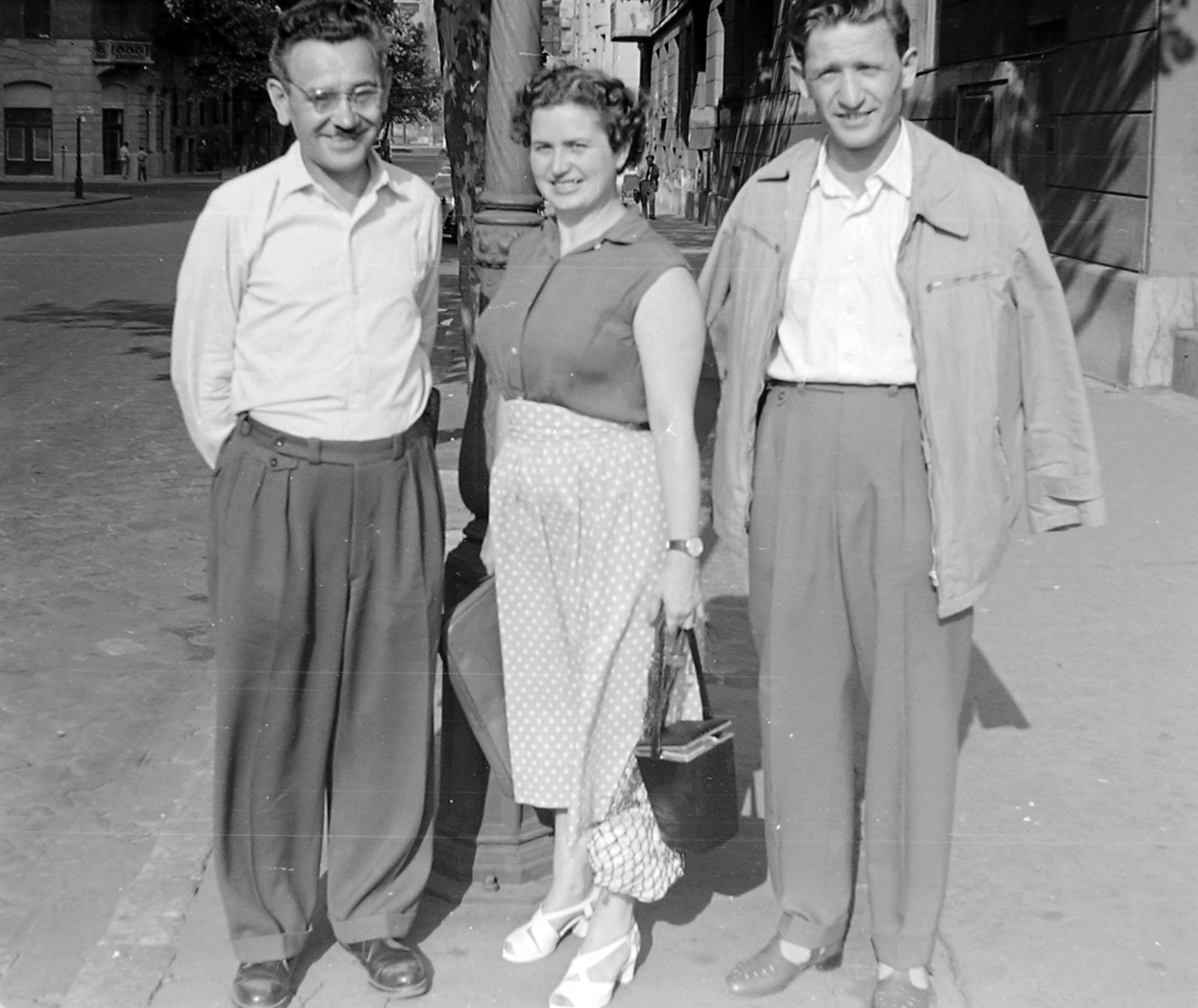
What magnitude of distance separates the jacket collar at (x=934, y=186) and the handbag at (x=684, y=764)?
0.94m

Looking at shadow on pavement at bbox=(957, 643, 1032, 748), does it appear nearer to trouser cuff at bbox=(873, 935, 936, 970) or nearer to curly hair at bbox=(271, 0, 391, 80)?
trouser cuff at bbox=(873, 935, 936, 970)

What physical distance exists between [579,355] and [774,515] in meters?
0.55

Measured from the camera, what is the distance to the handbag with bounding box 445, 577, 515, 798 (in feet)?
11.8

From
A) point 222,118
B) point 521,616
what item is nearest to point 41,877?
point 521,616

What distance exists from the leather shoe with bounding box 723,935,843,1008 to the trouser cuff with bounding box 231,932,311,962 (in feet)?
3.15

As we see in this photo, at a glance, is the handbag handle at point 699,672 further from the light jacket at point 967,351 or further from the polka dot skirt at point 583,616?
the light jacket at point 967,351

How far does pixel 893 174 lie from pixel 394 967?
1.97m

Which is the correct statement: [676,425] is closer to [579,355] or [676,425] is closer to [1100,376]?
[579,355]

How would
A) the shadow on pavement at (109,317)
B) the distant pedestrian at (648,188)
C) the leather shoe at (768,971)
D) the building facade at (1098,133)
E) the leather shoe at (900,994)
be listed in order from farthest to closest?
the distant pedestrian at (648,188) → the shadow on pavement at (109,317) → the building facade at (1098,133) → the leather shoe at (768,971) → the leather shoe at (900,994)

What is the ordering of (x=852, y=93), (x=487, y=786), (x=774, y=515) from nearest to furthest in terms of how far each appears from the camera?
(x=852, y=93) < (x=774, y=515) < (x=487, y=786)

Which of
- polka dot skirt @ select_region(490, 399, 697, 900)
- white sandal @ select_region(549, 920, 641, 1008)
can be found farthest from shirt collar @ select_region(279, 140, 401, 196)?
white sandal @ select_region(549, 920, 641, 1008)

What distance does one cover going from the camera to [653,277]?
328cm

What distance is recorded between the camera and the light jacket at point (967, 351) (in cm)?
328

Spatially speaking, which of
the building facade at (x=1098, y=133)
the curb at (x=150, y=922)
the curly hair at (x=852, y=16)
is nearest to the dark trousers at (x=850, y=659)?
the curly hair at (x=852, y=16)
